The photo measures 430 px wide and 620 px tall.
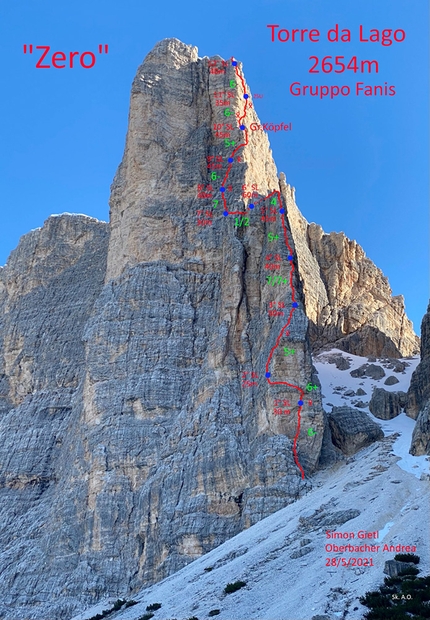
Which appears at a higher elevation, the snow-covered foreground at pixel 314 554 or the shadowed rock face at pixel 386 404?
the shadowed rock face at pixel 386 404

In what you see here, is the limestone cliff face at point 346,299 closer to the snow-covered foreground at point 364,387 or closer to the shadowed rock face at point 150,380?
the snow-covered foreground at point 364,387

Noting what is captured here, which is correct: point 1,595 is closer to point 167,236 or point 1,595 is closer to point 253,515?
point 253,515

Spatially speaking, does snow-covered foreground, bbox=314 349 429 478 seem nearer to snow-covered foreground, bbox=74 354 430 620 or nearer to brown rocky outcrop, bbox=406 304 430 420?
brown rocky outcrop, bbox=406 304 430 420

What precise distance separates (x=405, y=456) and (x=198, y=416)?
11.1 meters

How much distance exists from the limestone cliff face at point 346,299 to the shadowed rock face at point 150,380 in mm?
14590

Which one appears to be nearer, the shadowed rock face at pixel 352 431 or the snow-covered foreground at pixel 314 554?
the snow-covered foreground at pixel 314 554

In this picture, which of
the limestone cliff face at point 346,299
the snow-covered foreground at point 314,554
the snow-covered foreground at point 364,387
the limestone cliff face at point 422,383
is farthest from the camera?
the limestone cliff face at point 346,299

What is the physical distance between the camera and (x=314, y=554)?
28938 mm

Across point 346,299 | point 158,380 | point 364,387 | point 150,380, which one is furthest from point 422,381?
point 346,299

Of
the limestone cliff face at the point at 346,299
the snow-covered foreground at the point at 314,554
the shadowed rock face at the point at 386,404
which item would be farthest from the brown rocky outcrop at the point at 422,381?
the limestone cliff face at the point at 346,299

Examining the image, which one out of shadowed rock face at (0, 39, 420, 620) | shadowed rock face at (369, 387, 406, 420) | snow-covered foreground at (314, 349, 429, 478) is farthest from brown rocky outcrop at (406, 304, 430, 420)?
shadowed rock face at (0, 39, 420, 620)

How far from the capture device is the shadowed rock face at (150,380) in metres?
40.1

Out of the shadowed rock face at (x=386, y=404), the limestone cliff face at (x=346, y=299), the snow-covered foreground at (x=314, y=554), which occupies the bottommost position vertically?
Answer: the snow-covered foreground at (x=314, y=554)

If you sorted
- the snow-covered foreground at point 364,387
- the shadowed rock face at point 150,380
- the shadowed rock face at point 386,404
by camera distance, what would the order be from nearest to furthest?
the shadowed rock face at point 150,380
the snow-covered foreground at point 364,387
the shadowed rock face at point 386,404
